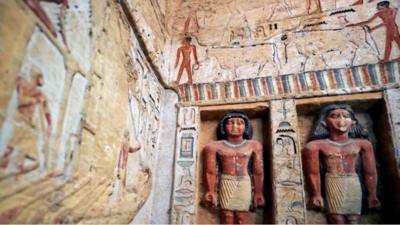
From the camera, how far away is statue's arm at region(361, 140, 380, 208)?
268cm

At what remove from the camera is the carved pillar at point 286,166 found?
271cm

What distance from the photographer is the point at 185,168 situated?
3.07 meters

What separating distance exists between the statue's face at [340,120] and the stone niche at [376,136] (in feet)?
0.39

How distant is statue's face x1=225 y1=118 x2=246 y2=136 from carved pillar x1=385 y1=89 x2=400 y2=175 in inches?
52.9

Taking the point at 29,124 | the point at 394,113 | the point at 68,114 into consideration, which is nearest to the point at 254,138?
the point at 394,113

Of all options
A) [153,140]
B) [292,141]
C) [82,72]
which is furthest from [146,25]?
[292,141]

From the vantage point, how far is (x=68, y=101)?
172 cm

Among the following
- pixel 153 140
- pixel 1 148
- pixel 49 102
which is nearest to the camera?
pixel 1 148

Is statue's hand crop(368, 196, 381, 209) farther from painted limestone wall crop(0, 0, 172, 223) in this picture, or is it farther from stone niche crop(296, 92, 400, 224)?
painted limestone wall crop(0, 0, 172, 223)

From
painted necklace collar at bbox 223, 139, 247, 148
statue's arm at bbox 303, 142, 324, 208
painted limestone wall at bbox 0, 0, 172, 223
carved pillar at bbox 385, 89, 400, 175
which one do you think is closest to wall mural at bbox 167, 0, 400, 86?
carved pillar at bbox 385, 89, 400, 175

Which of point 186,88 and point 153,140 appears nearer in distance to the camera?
point 153,140

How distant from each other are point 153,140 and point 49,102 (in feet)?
5.17

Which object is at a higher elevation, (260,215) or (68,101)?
(68,101)

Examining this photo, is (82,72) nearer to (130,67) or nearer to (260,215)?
(130,67)
